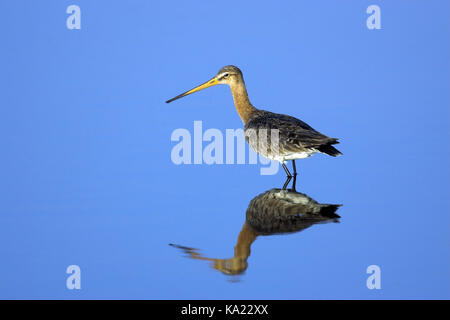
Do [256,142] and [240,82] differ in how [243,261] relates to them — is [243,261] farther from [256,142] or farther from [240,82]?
[240,82]

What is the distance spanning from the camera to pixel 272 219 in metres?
7.26

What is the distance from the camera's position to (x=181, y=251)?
6457 mm

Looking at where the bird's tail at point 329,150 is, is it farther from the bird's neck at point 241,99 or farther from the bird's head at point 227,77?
the bird's head at point 227,77

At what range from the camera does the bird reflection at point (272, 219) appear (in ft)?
20.2

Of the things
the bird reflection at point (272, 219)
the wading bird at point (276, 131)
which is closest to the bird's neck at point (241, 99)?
the wading bird at point (276, 131)

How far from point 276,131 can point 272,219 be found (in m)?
2.26

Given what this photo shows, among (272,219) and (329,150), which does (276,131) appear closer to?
(329,150)

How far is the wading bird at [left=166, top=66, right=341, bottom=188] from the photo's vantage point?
8.77 meters

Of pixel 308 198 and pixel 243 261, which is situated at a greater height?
pixel 308 198

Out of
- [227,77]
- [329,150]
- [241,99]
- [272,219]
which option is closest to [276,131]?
[329,150]

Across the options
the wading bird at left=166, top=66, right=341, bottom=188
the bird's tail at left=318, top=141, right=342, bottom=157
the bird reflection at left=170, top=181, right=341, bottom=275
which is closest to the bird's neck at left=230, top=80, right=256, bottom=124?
the wading bird at left=166, top=66, right=341, bottom=188

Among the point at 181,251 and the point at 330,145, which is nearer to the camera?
the point at 181,251
